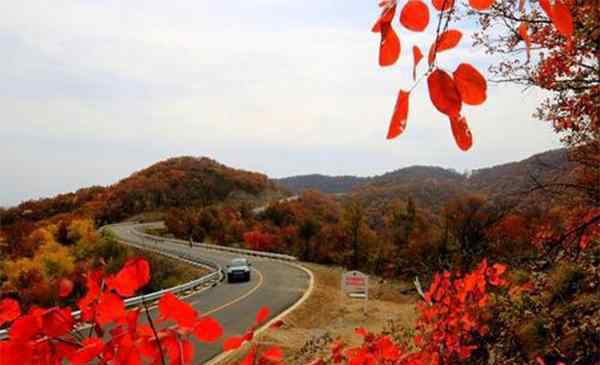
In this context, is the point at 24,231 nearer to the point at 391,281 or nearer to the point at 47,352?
the point at 391,281

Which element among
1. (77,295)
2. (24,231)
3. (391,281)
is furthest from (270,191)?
(77,295)

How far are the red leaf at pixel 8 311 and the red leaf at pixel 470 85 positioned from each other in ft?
3.98

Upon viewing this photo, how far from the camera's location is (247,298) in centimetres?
1722

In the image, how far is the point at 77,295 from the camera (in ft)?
57.7

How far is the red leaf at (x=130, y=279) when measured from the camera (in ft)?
3.70

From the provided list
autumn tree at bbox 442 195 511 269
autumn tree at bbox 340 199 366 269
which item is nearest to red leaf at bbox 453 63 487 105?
autumn tree at bbox 442 195 511 269

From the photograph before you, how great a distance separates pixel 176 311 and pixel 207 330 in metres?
0.12

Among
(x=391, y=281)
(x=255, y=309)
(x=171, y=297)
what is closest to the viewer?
(x=171, y=297)

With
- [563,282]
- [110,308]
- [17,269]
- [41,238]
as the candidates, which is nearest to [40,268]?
[17,269]

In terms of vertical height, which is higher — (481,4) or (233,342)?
(481,4)

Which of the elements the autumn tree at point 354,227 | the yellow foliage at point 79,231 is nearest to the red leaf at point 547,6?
the yellow foliage at point 79,231

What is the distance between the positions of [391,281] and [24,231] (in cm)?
2405

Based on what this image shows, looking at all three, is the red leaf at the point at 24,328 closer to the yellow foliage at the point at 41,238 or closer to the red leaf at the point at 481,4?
the red leaf at the point at 481,4

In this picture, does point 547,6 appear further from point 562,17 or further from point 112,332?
point 112,332
